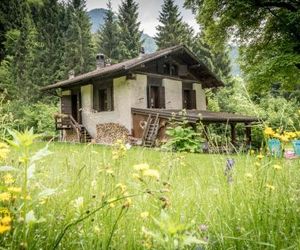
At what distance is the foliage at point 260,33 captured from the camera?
1603cm

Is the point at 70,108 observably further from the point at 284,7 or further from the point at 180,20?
the point at 180,20

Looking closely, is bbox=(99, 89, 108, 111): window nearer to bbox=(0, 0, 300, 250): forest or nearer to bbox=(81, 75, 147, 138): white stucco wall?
bbox=(0, 0, 300, 250): forest

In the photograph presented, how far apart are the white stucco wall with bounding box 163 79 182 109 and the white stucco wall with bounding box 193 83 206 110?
166 centimetres

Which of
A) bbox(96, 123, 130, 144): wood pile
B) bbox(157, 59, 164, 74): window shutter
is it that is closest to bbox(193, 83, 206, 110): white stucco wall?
bbox(157, 59, 164, 74): window shutter

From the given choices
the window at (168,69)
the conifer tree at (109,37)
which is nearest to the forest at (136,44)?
the conifer tree at (109,37)

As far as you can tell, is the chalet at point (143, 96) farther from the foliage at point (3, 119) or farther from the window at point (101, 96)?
the foliage at point (3, 119)

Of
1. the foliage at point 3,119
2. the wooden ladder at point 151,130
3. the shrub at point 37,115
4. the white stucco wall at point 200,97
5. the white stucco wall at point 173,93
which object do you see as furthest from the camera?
the shrub at point 37,115

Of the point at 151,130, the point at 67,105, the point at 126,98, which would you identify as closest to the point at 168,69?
Result: the point at 126,98

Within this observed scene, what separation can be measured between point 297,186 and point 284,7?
1731 cm

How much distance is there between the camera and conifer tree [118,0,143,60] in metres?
43.8

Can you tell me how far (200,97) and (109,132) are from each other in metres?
6.48

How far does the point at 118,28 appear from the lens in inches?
1861

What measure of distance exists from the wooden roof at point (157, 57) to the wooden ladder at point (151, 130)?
2704 millimetres

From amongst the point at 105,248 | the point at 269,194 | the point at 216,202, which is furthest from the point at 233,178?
the point at 105,248
